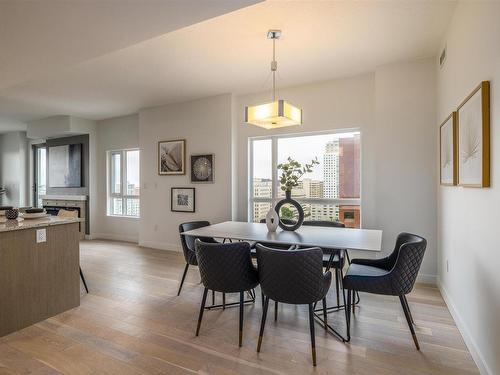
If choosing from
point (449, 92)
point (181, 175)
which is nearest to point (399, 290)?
point (449, 92)

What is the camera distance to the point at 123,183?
21.2 ft

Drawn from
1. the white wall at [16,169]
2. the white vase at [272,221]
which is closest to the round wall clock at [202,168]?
the white vase at [272,221]

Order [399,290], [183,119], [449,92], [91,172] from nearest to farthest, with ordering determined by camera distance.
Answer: [399,290]
[449,92]
[183,119]
[91,172]

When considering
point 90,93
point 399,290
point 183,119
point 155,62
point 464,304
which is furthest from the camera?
point 183,119

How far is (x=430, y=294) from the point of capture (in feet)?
10.3

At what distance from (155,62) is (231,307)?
2.97 metres

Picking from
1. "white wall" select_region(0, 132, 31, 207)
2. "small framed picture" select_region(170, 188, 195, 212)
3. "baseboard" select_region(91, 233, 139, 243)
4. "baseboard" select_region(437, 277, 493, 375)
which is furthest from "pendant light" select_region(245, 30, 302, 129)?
"white wall" select_region(0, 132, 31, 207)

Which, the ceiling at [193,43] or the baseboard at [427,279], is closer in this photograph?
the ceiling at [193,43]

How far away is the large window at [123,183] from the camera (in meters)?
6.32

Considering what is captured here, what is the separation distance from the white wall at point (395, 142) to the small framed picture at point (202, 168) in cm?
209

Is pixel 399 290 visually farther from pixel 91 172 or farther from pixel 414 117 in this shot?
pixel 91 172

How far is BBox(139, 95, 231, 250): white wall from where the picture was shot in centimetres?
480

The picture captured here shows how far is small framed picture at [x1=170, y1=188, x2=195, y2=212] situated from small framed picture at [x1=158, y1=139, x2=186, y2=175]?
354 millimetres

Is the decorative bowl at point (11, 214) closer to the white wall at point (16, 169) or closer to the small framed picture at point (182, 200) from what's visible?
the small framed picture at point (182, 200)
